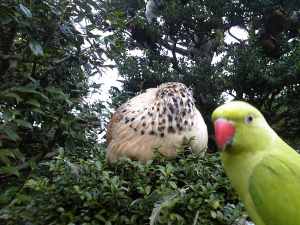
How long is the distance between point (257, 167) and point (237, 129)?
114 mm

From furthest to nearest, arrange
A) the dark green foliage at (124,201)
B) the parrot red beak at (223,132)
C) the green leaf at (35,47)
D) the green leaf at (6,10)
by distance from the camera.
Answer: the green leaf at (35,47)
the green leaf at (6,10)
the dark green foliage at (124,201)
the parrot red beak at (223,132)

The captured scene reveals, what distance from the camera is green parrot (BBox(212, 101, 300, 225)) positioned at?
474 mm

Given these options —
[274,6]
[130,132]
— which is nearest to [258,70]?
[274,6]

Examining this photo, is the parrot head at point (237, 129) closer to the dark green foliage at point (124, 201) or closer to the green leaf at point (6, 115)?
the dark green foliage at point (124, 201)

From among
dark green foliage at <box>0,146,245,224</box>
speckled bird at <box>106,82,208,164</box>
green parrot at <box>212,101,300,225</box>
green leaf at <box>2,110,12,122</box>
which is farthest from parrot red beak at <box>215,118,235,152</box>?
green leaf at <box>2,110,12,122</box>

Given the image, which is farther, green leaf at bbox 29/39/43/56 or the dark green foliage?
green leaf at bbox 29/39/43/56

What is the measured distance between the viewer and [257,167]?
1.63 feet

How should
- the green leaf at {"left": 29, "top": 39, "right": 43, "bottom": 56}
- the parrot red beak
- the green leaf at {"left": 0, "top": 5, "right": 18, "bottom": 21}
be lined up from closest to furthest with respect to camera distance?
the parrot red beak, the green leaf at {"left": 0, "top": 5, "right": 18, "bottom": 21}, the green leaf at {"left": 29, "top": 39, "right": 43, "bottom": 56}

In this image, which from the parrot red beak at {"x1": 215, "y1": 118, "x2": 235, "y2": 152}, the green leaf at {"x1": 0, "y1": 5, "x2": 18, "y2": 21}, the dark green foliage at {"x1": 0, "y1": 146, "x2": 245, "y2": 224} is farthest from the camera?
the green leaf at {"x1": 0, "y1": 5, "x2": 18, "y2": 21}

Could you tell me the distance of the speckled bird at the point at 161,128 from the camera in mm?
905

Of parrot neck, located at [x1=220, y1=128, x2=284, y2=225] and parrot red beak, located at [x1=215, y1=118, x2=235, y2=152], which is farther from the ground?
parrot red beak, located at [x1=215, y1=118, x2=235, y2=152]

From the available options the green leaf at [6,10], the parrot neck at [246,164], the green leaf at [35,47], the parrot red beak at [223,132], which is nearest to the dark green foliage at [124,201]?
the parrot neck at [246,164]

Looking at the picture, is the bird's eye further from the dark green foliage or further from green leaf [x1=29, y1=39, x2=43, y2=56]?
green leaf [x1=29, y1=39, x2=43, y2=56]

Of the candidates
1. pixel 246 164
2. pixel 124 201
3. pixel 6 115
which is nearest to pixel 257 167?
pixel 246 164
